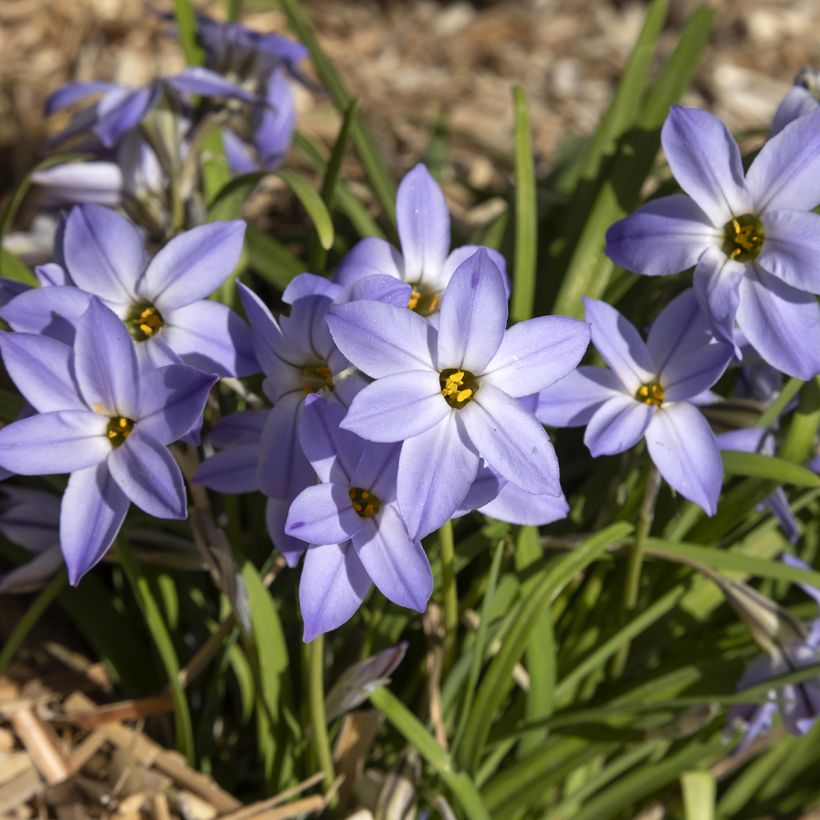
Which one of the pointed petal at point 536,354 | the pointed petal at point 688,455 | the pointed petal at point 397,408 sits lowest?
the pointed petal at point 688,455

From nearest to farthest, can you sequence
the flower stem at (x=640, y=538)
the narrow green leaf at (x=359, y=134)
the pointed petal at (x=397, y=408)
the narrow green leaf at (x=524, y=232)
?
the pointed petal at (x=397, y=408) < the flower stem at (x=640, y=538) < the narrow green leaf at (x=524, y=232) < the narrow green leaf at (x=359, y=134)

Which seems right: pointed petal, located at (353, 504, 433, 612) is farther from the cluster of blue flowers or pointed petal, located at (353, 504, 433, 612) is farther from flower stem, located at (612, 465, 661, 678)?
flower stem, located at (612, 465, 661, 678)

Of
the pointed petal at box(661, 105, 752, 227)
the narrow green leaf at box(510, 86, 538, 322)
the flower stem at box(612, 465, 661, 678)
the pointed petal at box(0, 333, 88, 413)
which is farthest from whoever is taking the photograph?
the narrow green leaf at box(510, 86, 538, 322)

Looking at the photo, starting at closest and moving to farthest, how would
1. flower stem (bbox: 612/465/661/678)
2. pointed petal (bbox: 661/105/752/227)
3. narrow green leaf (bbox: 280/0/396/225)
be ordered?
pointed petal (bbox: 661/105/752/227), flower stem (bbox: 612/465/661/678), narrow green leaf (bbox: 280/0/396/225)

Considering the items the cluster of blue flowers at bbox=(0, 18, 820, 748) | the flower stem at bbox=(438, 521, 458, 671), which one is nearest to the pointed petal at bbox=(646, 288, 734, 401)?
the cluster of blue flowers at bbox=(0, 18, 820, 748)

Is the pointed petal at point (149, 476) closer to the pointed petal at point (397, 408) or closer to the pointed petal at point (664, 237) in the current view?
the pointed petal at point (397, 408)

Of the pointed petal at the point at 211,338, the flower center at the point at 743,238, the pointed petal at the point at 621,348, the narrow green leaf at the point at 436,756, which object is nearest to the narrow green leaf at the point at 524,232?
the pointed petal at the point at 621,348

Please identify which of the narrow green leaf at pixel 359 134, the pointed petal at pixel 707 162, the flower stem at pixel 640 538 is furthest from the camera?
the narrow green leaf at pixel 359 134

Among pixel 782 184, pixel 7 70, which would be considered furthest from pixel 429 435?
pixel 7 70
